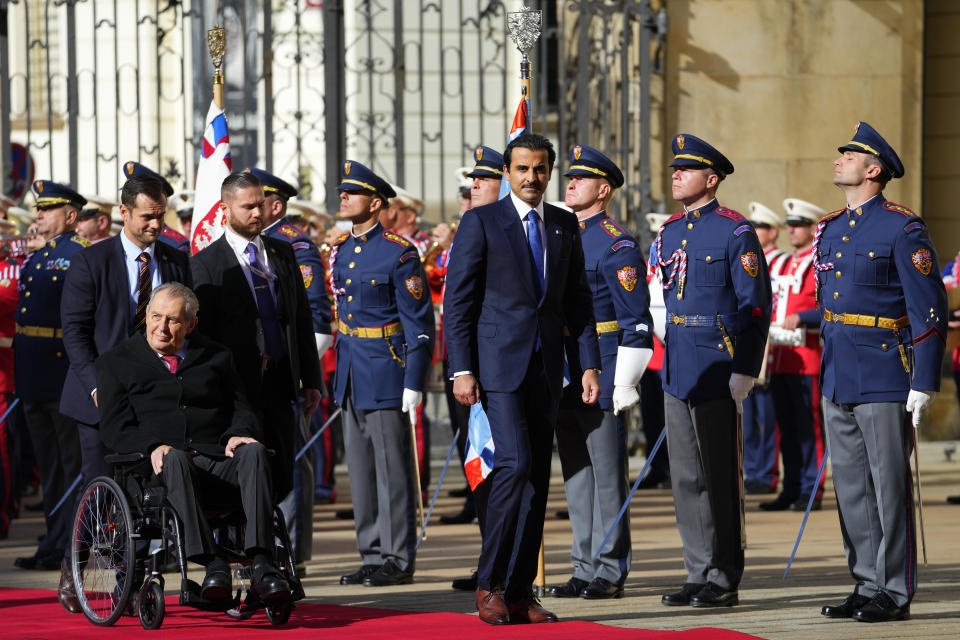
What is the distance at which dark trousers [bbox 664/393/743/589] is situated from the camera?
7582 millimetres

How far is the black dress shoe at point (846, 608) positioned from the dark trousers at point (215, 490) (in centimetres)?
216

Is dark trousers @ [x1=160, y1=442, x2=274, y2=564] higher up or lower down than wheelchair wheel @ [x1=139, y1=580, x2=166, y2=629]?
higher up

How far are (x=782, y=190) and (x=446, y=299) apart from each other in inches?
303

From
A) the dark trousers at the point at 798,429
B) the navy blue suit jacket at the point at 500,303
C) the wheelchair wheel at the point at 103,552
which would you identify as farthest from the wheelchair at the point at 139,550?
the dark trousers at the point at 798,429

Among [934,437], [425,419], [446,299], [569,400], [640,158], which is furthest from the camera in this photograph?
[934,437]

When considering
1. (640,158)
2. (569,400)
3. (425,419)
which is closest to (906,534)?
(569,400)

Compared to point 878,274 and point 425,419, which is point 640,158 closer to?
point 425,419

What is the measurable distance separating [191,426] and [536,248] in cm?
152

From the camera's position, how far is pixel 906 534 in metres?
7.27

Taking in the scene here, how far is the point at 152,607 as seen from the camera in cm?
693

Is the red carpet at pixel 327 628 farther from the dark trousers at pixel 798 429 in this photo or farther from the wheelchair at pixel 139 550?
the dark trousers at pixel 798 429

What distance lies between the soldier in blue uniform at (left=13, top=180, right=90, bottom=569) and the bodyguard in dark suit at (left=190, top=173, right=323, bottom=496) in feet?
5.52

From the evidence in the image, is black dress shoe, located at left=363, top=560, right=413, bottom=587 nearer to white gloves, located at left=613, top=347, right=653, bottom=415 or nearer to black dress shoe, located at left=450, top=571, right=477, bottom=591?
black dress shoe, located at left=450, top=571, right=477, bottom=591

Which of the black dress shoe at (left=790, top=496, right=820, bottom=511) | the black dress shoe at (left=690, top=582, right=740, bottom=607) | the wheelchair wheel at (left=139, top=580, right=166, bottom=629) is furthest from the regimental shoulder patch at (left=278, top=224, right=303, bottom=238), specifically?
the black dress shoe at (left=790, top=496, right=820, bottom=511)
